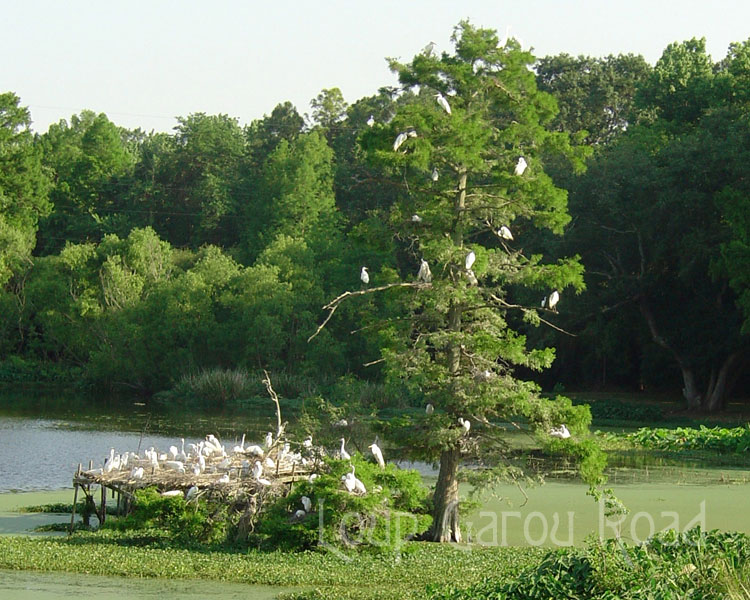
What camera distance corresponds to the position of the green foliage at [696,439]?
2700 cm

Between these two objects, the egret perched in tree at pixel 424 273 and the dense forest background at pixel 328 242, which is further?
the dense forest background at pixel 328 242

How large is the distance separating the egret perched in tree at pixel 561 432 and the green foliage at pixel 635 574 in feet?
18.7

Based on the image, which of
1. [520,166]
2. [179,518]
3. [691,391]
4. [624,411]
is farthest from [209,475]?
[691,391]

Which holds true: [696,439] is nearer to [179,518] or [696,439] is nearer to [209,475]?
[209,475]

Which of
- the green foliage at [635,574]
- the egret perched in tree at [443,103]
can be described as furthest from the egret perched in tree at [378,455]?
the green foliage at [635,574]

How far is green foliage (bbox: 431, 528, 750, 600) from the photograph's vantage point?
314 inches

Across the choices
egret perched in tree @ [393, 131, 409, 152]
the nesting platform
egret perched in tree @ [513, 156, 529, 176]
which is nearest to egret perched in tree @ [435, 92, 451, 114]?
egret perched in tree @ [393, 131, 409, 152]

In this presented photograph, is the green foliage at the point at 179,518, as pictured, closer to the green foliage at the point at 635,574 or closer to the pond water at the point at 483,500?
the pond water at the point at 483,500

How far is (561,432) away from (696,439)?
45.7 feet

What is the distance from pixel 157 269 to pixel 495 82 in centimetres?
3519

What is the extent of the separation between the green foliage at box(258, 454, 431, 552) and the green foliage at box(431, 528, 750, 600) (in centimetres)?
465

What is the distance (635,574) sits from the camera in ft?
26.4

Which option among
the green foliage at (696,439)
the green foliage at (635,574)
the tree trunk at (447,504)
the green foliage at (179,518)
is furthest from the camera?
the green foliage at (696,439)

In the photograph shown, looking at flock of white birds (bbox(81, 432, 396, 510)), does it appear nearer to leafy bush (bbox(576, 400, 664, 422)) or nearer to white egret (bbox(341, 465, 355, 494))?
white egret (bbox(341, 465, 355, 494))
